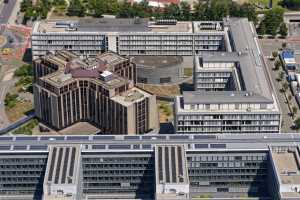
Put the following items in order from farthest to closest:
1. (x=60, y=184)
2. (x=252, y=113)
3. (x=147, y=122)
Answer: (x=147, y=122) < (x=252, y=113) < (x=60, y=184)

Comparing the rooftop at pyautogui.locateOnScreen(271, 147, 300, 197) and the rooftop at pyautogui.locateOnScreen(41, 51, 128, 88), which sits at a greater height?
the rooftop at pyautogui.locateOnScreen(41, 51, 128, 88)

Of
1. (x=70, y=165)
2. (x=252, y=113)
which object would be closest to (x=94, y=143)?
(x=70, y=165)

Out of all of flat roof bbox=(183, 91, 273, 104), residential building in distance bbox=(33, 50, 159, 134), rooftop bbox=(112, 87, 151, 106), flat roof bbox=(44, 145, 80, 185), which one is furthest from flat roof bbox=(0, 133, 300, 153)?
rooftop bbox=(112, 87, 151, 106)

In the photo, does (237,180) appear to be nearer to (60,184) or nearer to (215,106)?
(215,106)

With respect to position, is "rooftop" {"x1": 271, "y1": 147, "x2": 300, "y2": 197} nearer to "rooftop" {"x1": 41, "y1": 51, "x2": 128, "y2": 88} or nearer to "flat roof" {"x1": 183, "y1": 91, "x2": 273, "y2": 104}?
"flat roof" {"x1": 183, "y1": 91, "x2": 273, "y2": 104}

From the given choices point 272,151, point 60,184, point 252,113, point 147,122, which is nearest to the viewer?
point 60,184

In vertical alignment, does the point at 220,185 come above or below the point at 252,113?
below
